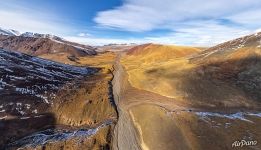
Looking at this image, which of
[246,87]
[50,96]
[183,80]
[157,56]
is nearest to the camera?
[50,96]

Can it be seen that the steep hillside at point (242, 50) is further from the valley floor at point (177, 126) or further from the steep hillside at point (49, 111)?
the steep hillside at point (49, 111)

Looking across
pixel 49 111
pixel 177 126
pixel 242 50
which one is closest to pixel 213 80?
pixel 242 50

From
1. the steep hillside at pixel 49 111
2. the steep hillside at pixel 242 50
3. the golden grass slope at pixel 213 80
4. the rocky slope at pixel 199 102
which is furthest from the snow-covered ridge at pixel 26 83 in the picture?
the steep hillside at pixel 242 50

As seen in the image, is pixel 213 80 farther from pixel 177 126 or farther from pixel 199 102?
pixel 177 126

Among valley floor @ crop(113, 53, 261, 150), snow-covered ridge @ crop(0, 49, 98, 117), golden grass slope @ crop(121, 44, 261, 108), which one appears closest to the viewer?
valley floor @ crop(113, 53, 261, 150)

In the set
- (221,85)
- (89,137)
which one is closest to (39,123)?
(89,137)

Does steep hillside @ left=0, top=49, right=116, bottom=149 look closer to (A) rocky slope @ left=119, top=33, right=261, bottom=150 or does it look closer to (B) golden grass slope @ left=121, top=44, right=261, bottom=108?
(A) rocky slope @ left=119, top=33, right=261, bottom=150

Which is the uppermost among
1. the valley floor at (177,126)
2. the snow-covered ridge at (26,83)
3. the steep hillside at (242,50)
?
the steep hillside at (242,50)

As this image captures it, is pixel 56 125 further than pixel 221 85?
No

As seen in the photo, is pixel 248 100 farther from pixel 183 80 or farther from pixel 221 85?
pixel 183 80

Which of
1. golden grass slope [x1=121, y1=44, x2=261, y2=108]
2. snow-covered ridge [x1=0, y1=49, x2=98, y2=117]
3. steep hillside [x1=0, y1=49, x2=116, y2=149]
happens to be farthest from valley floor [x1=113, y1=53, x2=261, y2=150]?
snow-covered ridge [x1=0, y1=49, x2=98, y2=117]

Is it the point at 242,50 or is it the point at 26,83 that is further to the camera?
the point at 242,50
